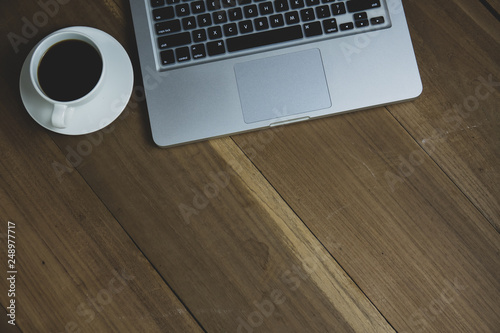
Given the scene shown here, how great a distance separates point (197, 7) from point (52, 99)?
213 mm

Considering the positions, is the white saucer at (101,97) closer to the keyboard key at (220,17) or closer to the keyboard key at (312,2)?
the keyboard key at (220,17)

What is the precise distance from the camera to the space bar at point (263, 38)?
572 mm

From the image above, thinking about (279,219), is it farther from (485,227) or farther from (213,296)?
(485,227)

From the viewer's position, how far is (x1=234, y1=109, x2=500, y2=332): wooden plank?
1.88 feet

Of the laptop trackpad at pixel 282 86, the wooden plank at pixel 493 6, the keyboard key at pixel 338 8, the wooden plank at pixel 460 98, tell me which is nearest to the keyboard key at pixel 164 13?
the laptop trackpad at pixel 282 86

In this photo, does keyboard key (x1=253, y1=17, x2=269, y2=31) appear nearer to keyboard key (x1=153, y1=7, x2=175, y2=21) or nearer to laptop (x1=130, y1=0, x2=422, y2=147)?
laptop (x1=130, y1=0, x2=422, y2=147)

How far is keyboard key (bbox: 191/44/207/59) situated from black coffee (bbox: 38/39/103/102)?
11cm

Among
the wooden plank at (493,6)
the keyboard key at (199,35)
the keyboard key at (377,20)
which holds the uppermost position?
the keyboard key at (199,35)

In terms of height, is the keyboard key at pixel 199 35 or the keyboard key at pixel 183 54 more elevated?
the keyboard key at pixel 199 35

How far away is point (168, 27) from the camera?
1.87ft

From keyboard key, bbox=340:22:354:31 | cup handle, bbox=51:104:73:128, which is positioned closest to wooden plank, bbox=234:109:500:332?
keyboard key, bbox=340:22:354:31

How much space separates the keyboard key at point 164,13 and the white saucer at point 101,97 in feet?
0.21

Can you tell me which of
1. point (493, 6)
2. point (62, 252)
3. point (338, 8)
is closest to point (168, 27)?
point (338, 8)

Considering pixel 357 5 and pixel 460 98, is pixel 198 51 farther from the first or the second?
pixel 460 98
